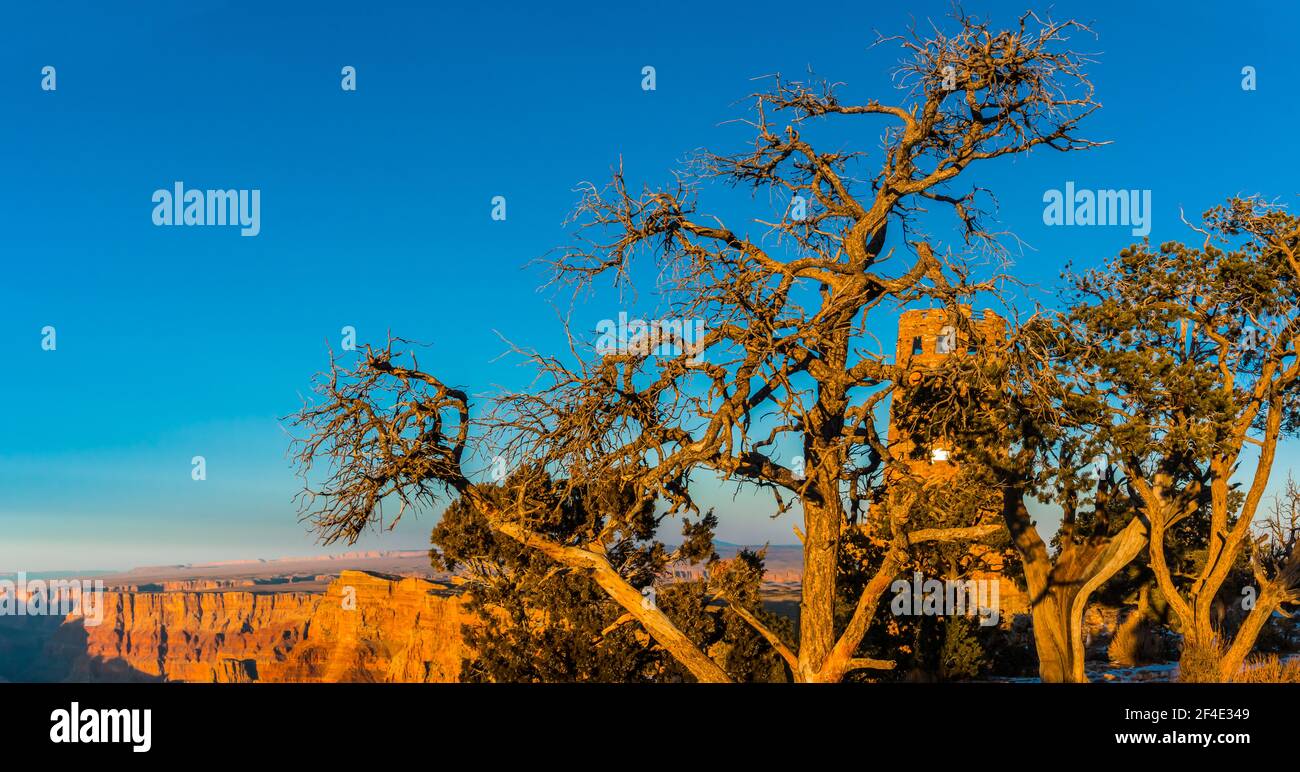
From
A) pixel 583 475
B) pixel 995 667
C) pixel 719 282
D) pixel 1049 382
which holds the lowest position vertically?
pixel 995 667

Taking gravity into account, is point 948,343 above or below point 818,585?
above

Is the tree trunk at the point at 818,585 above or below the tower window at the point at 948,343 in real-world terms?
below

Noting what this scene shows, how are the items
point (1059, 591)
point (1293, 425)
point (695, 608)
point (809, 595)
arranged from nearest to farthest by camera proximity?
point (809, 595)
point (1059, 591)
point (695, 608)
point (1293, 425)

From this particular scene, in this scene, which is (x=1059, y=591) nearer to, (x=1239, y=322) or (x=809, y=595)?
(x=1239, y=322)

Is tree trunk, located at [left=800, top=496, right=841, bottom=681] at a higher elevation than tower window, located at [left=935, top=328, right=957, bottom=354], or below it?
below

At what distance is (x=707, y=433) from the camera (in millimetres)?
12367

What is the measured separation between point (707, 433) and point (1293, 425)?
18346 mm

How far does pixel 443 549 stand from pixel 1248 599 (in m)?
19.8

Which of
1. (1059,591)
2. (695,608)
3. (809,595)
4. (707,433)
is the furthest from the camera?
(695,608)
